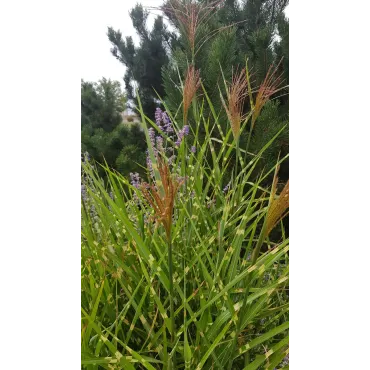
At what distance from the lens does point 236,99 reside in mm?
1073

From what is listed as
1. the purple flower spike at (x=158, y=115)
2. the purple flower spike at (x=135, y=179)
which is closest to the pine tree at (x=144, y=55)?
the purple flower spike at (x=158, y=115)

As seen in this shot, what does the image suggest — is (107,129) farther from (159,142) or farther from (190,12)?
(190,12)

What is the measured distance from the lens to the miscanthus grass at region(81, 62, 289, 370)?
961mm

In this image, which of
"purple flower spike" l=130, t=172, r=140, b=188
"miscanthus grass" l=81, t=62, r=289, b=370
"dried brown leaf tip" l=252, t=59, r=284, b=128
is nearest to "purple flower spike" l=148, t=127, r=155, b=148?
"miscanthus grass" l=81, t=62, r=289, b=370

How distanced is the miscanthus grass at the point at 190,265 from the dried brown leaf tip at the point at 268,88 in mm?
11

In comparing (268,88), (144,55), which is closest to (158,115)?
(144,55)

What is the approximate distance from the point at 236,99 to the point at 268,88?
0.23 feet

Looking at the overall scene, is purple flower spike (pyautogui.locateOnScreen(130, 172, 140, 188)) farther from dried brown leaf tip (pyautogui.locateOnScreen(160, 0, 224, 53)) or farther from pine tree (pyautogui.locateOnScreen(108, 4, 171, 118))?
dried brown leaf tip (pyautogui.locateOnScreen(160, 0, 224, 53))

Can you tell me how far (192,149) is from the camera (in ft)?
3.70
